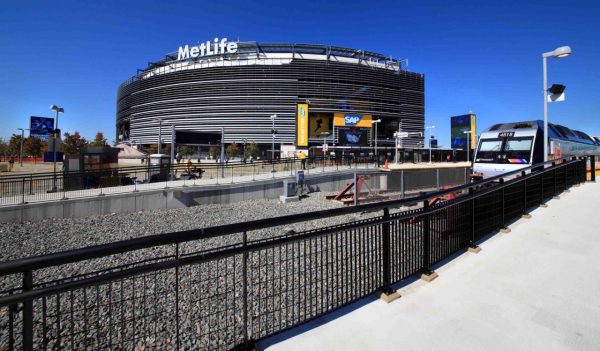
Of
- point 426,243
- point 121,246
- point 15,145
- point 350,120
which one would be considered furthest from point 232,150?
point 121,246

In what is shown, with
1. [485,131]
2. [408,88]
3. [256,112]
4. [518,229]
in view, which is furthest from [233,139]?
[518,229]

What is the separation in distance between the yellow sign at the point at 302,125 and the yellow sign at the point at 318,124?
1155cm

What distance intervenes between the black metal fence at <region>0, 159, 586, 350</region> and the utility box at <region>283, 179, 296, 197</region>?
12.5 metres

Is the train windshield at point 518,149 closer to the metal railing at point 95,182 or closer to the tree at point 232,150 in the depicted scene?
the metal railing at point 95,182

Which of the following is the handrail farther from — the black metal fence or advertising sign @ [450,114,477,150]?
advertising sign @ [450,114,477,150]

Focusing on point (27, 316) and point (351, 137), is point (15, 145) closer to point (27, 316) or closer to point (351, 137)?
point (351, 137)

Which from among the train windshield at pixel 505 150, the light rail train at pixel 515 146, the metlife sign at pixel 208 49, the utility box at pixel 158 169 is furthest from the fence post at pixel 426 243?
the metlife sign at pixel 208 49

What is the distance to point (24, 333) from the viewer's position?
5.94ft

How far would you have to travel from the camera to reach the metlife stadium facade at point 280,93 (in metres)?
82.8

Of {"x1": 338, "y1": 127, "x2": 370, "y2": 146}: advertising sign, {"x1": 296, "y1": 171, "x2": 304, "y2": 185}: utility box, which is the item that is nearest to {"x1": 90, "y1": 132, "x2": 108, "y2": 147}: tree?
{"x1": 338, "y1": 127, "x2": 370, "y2": 146}: advertising sign

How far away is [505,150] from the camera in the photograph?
1555cm

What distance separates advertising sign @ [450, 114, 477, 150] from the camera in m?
93.4

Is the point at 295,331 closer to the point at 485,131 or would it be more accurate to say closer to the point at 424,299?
the point at 424,299

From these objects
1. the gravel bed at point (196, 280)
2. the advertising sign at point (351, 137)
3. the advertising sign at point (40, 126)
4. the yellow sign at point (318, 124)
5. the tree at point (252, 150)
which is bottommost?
the gravel bed at point (196, 280)
